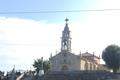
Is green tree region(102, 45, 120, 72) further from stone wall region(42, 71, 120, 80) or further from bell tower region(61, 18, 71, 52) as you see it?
bell tower region(61, 18, 71, 52)

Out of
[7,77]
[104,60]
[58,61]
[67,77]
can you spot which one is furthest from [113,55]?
[7,77]

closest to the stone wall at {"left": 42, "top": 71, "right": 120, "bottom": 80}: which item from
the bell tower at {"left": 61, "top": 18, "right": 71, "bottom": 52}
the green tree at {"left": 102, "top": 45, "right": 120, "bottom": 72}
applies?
the green tree at {"left": 102, "top": 45, "right": 120, "bottom": 72}

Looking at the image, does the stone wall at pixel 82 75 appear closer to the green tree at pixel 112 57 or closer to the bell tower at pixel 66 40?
the green tree at pixel 112 57

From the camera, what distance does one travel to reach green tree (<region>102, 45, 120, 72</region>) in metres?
79.8

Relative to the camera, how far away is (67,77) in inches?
2899

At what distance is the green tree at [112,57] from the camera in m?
79.8

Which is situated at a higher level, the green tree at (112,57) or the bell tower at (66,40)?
the bell tower at (66,40)

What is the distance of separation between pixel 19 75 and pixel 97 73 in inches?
684

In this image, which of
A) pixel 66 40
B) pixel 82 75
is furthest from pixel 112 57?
pixel 66 40

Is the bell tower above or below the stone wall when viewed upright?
above

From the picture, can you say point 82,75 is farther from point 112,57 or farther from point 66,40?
point 66,40

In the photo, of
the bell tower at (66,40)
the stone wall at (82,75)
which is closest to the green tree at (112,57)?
the stone wall at (82,75)

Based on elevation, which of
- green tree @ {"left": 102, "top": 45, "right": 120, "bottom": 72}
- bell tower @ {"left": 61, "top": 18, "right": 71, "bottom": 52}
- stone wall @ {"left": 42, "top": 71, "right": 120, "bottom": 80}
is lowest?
stone wall @ {"left": 42, "top": 71, "right": 120, "bottom": 80}

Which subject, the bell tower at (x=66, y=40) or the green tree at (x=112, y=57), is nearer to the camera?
the green tree at (x=112, y=57)
